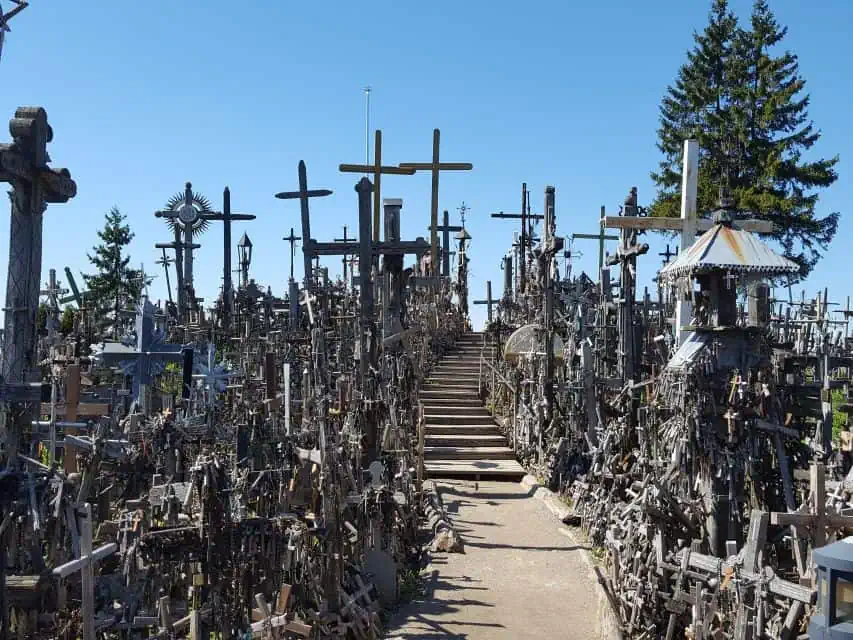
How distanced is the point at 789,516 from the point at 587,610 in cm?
395

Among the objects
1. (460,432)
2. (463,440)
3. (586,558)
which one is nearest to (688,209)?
(586,558)

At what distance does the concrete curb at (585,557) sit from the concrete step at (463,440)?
8.14 ft

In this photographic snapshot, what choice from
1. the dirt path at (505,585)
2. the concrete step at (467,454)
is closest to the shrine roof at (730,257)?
the dirt path at (505,585)

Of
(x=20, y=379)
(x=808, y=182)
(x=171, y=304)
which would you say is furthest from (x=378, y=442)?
(x=808, y=182)

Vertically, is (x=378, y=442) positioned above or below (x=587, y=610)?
above

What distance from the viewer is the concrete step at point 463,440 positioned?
20.1 meters

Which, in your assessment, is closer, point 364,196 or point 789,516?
point 789,516

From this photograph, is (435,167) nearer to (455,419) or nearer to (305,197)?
(305,197)

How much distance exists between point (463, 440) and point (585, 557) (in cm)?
815

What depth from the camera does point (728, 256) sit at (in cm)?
916

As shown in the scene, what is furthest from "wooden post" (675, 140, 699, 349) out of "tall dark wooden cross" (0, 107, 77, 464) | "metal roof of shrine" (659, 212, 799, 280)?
"tall dark wooden cross" (0, 107, 77, 464)

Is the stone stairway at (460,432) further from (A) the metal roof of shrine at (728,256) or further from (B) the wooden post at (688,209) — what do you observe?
(A) the metal roof of shrine at (728,256)

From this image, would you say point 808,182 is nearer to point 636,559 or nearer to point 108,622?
point 636,559

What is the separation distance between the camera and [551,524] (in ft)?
47.3
